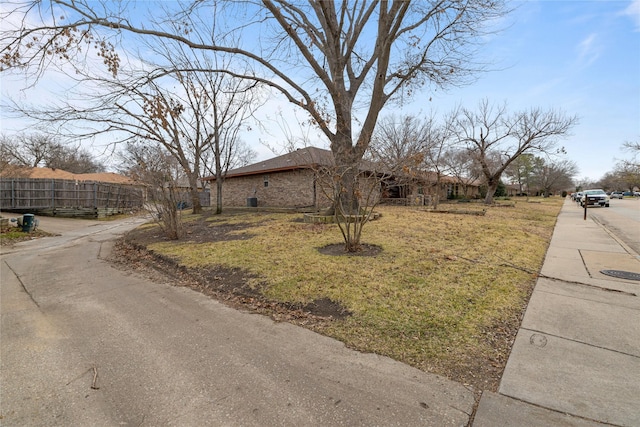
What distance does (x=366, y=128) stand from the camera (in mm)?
10461

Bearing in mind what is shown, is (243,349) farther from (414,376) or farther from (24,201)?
(24,201)

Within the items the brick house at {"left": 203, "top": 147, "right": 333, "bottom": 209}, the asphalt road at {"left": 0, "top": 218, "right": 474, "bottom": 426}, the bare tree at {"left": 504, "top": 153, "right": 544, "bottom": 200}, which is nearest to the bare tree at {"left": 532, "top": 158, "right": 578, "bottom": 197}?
the bare tree at {"left": 504, "top": 153, "right": 544, "bottom": 200}

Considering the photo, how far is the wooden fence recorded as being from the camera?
1797cm

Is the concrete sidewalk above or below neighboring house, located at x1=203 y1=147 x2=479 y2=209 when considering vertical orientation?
below

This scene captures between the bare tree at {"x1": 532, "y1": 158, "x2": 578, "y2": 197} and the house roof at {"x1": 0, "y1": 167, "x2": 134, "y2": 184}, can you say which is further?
the bare tree at {"x1": 532, "y1": 158, "x2": 578, "y2": 197}

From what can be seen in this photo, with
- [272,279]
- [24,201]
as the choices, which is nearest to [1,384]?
[272,279]

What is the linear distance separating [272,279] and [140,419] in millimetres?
2841

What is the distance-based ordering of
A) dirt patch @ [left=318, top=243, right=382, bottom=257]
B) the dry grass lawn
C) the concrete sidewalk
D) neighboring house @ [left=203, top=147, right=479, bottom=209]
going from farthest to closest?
1. neighboring house @ [left=203, top=147, right=479, bottom=209]
2. dirt patch @ [left=318, top=243, right=382, bottom=257]
3. the dry grass lawn
4. the concrete sidewalk

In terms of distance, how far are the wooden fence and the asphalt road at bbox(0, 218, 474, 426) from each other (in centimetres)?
1678

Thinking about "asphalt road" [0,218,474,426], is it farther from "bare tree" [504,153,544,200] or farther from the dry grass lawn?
"bare tree" [504,153,544,200]

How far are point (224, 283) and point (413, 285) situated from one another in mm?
2991

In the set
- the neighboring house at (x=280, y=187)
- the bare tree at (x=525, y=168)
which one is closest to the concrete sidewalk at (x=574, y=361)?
the neighboring house at (x=280, y=187)

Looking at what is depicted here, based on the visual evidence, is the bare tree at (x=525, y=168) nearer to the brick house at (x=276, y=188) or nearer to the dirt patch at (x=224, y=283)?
the brick house at (x=276, y=188)

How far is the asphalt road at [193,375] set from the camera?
1.97m
